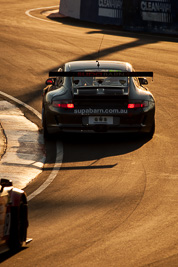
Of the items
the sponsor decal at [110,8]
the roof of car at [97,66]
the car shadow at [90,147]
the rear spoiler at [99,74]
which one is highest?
the rear spoiler at [99,74]

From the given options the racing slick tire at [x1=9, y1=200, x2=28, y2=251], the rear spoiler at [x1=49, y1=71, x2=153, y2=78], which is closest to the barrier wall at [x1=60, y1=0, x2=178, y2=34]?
the rear spoiler at [x1=49, y1=71, x2=153, y2=78]

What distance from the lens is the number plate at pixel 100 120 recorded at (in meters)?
13.6

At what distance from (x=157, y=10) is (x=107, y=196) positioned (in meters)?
21.2

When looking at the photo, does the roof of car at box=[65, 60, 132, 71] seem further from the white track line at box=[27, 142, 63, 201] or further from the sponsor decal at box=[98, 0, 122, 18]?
the sponsor decal at box=[98, 0, 122, 18]

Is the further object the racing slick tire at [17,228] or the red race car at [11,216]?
the racing slick tire at [17,228]

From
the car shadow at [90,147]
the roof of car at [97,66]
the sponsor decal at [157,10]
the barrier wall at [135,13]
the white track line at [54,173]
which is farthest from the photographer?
the barrier wall at [135,13]

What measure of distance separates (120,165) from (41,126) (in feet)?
11.8

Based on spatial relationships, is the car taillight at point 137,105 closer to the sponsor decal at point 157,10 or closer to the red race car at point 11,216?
the red race car at point 11,216

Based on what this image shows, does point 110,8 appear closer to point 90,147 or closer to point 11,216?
point 90,147

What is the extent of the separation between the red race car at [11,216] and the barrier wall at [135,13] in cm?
2334

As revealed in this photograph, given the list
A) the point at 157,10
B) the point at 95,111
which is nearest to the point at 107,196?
the point at 95,111

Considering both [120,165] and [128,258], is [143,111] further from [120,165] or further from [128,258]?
[128,258]

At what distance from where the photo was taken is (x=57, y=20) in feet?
116

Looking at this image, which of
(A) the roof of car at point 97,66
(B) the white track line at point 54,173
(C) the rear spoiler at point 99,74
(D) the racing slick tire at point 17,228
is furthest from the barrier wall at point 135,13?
(D) the racing slick tire at point 17,228
